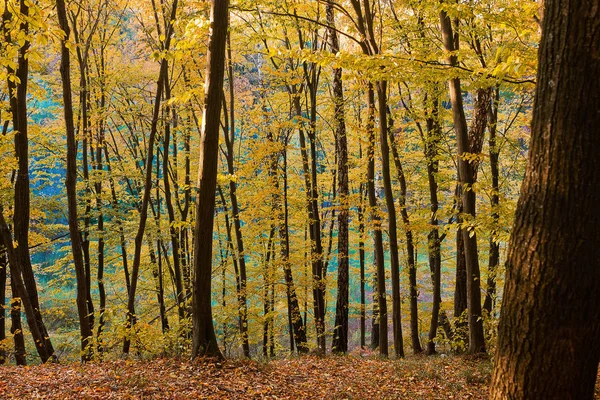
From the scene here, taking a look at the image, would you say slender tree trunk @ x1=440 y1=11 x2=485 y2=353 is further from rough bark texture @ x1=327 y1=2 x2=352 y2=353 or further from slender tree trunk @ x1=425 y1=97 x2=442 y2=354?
rough bark texture @ x1=327 y1=2 x2=352 y2=353

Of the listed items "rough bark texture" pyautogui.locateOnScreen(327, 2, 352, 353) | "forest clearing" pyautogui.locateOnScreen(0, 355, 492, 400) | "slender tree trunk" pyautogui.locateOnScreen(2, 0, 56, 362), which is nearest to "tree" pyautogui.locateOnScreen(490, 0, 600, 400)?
"forest clearing" pyautogui.locateOnScreen(0, 355, 492, 400)

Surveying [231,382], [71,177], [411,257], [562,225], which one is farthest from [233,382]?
[411,257]

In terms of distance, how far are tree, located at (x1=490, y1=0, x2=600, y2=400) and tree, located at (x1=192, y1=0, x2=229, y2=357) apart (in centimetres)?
417

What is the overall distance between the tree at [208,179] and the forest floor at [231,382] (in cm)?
44

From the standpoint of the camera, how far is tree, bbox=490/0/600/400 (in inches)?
103

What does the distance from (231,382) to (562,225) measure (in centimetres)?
435

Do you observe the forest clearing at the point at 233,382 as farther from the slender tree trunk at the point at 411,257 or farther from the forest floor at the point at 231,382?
the slender tree trunk at the point at 411,257

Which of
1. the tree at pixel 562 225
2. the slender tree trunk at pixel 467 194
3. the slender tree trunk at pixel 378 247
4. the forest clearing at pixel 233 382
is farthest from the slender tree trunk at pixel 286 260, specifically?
the tree at pixel 562 225

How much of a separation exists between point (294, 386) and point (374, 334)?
43.0ft

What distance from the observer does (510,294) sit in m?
2.86

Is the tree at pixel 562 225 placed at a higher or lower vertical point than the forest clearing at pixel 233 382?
higher

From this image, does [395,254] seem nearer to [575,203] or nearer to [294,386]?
[294,386]

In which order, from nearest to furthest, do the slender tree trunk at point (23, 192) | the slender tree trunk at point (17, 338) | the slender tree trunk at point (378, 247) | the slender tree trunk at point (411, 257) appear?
the slender tree trunk at point (23, 192) < the slender tree trunk at point (17, 338) < the slender tree trunk at point (378, 247) < the slender tree trunk at point (411, 257)

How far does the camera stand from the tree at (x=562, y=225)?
2.61 metres
